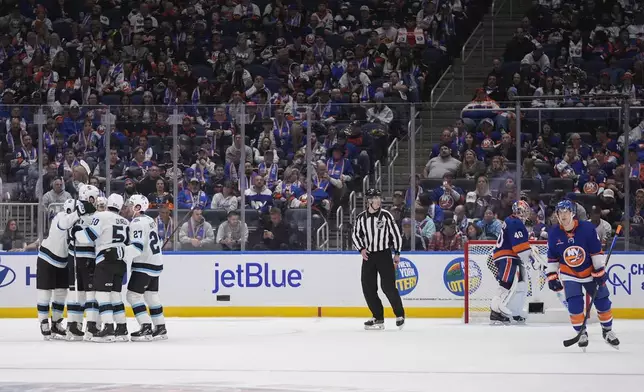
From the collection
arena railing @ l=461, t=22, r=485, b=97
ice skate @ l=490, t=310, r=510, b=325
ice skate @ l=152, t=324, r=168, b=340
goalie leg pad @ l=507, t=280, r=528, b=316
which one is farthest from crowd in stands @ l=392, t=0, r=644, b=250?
arena railing @ l=461, t=22, r=485, b=97

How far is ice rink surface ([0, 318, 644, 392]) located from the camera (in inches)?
319

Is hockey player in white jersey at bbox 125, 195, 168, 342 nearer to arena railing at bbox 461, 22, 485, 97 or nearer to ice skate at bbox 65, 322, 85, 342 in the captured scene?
ice skate at bbox 65, 322, 85, 342

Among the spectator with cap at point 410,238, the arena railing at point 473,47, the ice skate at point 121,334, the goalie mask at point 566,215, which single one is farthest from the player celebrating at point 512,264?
the arena railing at point 473,47

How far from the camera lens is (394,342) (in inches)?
448

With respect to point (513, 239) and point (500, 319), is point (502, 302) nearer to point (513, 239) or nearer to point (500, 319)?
point (500, 319)

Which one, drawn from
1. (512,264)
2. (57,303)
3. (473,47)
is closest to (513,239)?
(512,264)

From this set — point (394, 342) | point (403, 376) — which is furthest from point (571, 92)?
point (403, 376)

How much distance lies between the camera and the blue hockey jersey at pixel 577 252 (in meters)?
10.3

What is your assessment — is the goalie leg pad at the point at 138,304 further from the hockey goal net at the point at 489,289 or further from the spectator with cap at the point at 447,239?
the spectator with cap at the point at 447,239

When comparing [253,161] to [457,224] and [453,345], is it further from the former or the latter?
[453,345]

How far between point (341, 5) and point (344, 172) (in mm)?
7101

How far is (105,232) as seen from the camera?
A: 11344 mm

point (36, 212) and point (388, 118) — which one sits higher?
point (388, 118)

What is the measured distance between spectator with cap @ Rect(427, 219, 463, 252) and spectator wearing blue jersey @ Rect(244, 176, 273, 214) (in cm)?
215
